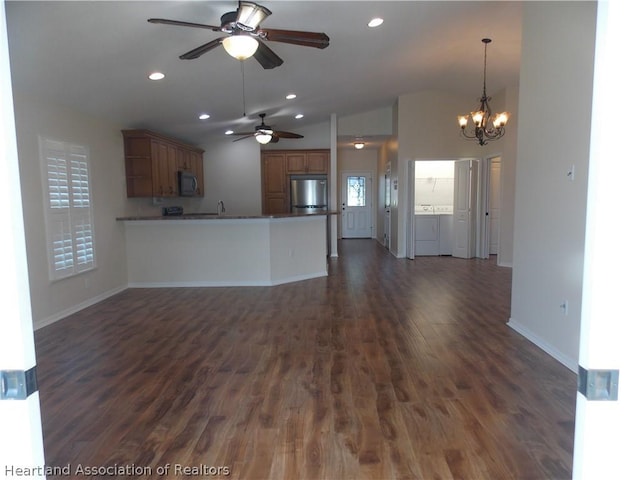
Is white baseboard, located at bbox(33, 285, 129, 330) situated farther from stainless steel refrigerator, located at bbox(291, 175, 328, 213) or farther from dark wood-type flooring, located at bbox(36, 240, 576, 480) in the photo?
stainless steel refrigerator, located at bbox(291, 175, 328, 213)

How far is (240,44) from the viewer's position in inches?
108

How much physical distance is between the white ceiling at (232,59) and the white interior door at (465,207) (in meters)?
1.58

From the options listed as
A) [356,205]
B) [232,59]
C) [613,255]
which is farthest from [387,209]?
[613,255]

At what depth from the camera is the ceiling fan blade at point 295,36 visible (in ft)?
9.05

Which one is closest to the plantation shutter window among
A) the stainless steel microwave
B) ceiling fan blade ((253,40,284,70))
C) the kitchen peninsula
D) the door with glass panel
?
the kitchen peninsula

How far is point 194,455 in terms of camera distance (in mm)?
1956

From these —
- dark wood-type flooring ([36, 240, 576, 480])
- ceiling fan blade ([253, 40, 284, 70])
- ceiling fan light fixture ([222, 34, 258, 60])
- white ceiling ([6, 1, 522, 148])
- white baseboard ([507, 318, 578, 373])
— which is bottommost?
dark wood-type flooring ([36, 240, 576, 480])

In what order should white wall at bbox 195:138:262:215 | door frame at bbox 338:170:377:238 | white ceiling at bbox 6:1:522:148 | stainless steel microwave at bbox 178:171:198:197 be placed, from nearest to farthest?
white ceiling at bbox 6:1:522:148, stainless steel microwave at bbox 178:171:198:197, white wall at bbox 195:138:262:215, door frame at bbox 338:170:377:238

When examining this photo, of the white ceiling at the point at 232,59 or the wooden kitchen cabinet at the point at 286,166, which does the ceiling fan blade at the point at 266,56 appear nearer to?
the white ceiling at the point at 232,59

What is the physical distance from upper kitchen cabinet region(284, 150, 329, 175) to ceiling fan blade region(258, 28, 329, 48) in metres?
5.76

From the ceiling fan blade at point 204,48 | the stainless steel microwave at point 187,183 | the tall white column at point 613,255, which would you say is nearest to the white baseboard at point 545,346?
the tall white column at point 613,255

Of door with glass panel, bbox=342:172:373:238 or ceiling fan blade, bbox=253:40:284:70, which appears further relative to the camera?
door with glass panel, bbox=342:172:373:238

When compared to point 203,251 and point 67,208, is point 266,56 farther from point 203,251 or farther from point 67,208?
point 203,251

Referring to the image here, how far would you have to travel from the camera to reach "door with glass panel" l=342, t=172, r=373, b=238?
12.2 meters
